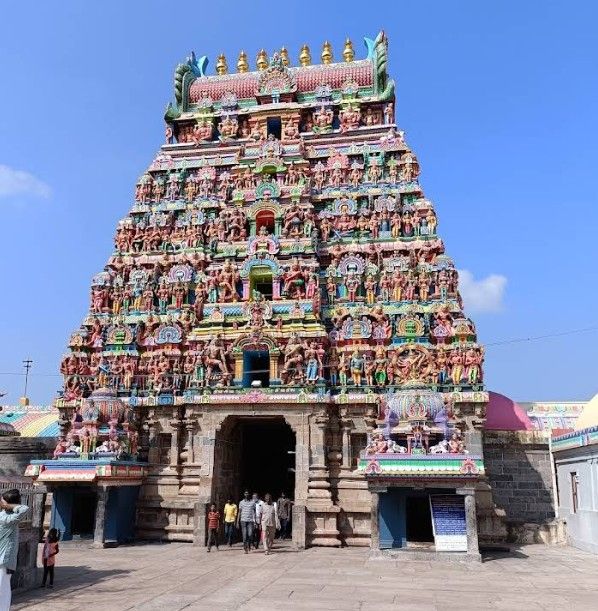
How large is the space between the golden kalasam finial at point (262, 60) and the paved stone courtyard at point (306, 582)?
30183 mm

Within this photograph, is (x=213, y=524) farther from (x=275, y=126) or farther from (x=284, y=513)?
(x=275, y=126)

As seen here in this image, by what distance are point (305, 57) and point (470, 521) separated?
30678mm

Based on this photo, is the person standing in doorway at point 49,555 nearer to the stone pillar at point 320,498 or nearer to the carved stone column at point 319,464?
the stone pillar at point 320,498

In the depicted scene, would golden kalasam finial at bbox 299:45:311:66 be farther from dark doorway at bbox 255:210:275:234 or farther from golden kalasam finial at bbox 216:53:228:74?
dark doorway at bbox 255:210:275:234

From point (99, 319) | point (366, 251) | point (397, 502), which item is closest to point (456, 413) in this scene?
point (397, 502)

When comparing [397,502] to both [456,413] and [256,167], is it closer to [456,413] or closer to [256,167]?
[456,413]

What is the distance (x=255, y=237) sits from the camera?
29547 mm

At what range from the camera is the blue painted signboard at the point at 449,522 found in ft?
63.7

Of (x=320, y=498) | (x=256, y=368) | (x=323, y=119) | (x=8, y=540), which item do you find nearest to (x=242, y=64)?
(x=323, y=119)

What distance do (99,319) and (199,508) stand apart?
11309mm

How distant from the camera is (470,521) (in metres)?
19.3

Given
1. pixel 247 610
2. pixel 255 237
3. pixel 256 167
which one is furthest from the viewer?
pixel 256 167

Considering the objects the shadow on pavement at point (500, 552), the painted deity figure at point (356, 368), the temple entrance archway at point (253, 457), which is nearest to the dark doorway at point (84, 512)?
the temple entrance archway at point (253, 457)

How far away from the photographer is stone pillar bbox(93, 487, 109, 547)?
22.5 m
